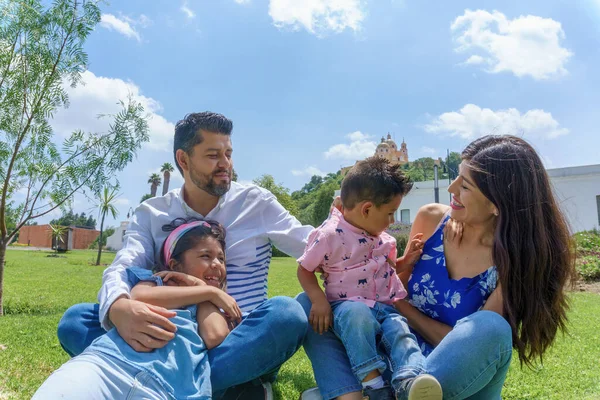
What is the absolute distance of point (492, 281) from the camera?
2.42 m

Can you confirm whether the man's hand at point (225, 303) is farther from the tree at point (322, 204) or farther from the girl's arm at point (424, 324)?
the tree at point (322, 204)

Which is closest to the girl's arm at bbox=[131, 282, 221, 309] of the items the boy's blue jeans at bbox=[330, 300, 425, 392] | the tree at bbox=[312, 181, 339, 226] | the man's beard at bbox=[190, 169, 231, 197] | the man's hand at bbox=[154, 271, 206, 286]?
the man's hand at bbox=[154, 271, 206, 286]

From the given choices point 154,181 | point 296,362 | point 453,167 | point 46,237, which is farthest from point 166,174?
point 296,362

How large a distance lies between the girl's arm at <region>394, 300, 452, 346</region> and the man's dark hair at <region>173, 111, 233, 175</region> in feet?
5.24

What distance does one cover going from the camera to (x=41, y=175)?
7.20m

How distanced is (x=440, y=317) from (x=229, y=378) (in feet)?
3.82

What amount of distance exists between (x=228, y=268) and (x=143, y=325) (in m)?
0.85

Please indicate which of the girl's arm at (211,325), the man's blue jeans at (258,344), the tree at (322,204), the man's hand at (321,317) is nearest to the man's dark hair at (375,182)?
the man's hand at (321,317)

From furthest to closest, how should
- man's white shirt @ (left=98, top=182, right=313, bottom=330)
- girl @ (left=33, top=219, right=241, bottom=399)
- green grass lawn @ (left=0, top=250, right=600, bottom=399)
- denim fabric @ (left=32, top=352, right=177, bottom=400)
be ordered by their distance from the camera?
green grass lawn @ (left=0, top=250, right=600, bottom=399)
man's white shirt @ (left=98, top=182, right=313, bottom=330)
girl @ (left=33, top=219, right=241, bottom=399)
denim fabric @ (left=32, top=352, right=177, bottom=400)

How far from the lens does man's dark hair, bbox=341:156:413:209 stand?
2.54 metres

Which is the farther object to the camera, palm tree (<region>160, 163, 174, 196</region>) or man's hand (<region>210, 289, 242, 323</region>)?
palm tree (<region>160, 163, 174, 196</region>)

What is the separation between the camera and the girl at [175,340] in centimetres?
195

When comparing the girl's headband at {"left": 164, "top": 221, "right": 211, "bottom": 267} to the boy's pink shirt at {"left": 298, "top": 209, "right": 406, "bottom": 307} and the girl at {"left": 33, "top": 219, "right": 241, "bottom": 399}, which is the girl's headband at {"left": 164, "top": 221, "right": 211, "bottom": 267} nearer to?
the girl at {"left": 33, "top": 219, "right": 241, "bottom": 399}

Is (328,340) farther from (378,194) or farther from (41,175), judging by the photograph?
(41,175)
